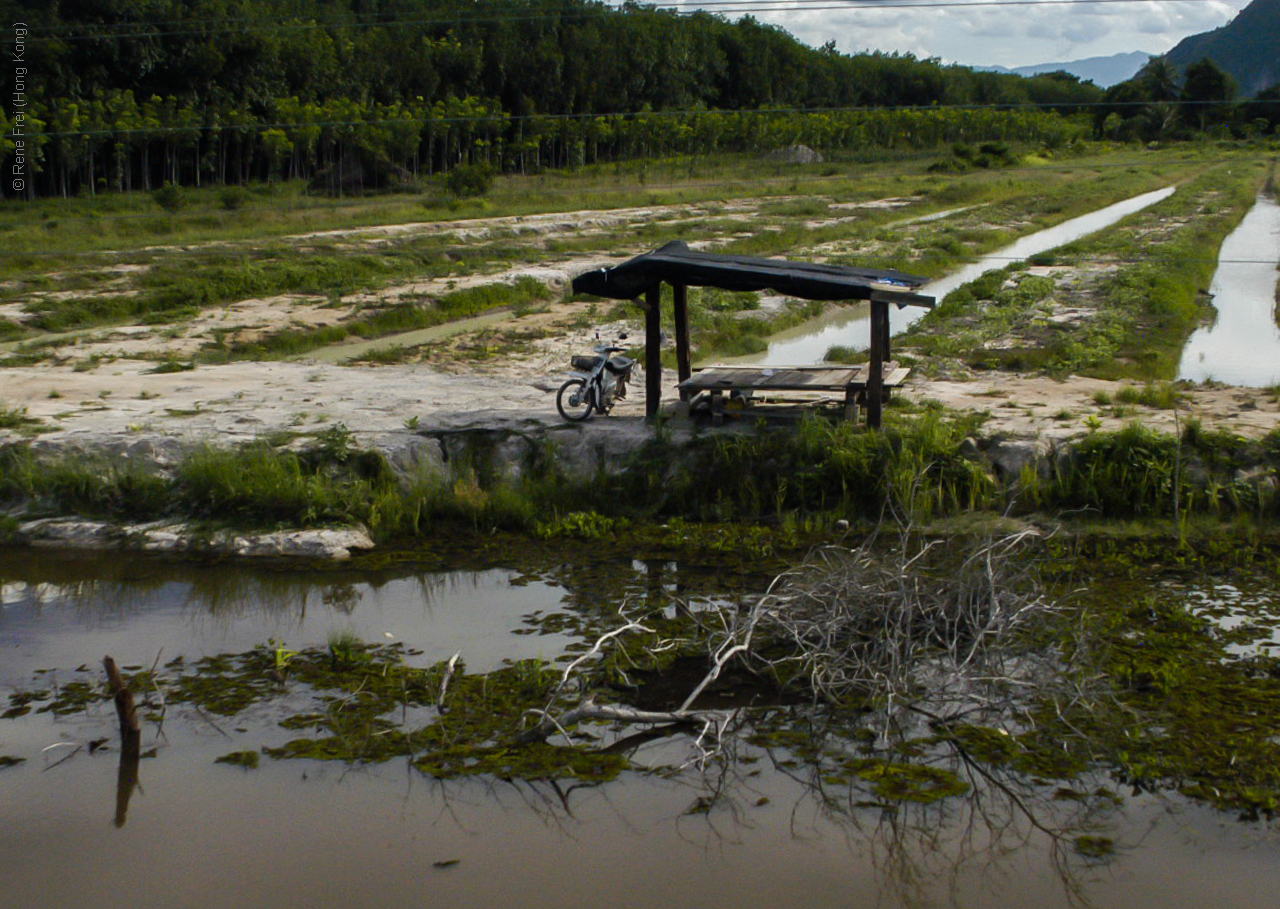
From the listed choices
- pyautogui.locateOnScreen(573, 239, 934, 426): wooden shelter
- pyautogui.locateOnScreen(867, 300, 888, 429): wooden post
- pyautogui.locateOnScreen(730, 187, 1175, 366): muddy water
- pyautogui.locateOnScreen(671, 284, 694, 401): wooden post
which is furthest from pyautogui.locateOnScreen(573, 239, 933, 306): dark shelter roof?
pyautogui.locateOnScreen(730, 187, 1175, 366): muddy water

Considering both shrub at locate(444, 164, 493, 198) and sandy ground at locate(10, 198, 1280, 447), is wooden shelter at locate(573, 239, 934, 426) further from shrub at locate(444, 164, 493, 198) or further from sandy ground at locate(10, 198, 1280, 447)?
shrub at locate(444, 164, 493, 198)

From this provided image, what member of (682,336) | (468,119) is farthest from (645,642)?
(468,119)

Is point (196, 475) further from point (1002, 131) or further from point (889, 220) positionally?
point (1002, 131)

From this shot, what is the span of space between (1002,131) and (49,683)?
61.3m

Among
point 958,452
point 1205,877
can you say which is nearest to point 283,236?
point 958,452

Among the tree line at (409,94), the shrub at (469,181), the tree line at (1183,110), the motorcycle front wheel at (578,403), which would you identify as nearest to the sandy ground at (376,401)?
the motorcycle front wheel at (578,403)

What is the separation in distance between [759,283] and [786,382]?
3.19 feet

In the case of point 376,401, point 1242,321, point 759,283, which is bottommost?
point 376,401

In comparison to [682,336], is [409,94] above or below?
above

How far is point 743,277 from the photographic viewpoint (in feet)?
33.3

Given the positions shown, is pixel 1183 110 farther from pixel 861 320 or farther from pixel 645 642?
pixel 645 642

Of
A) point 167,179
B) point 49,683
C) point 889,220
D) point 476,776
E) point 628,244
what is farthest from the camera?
point 167,179

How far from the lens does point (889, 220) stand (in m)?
32.1

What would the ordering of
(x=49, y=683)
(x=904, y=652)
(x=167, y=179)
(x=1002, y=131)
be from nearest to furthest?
(x=904, y=652), (x=49, y=683), (x=167, y=179), (x=1002, y=131)
